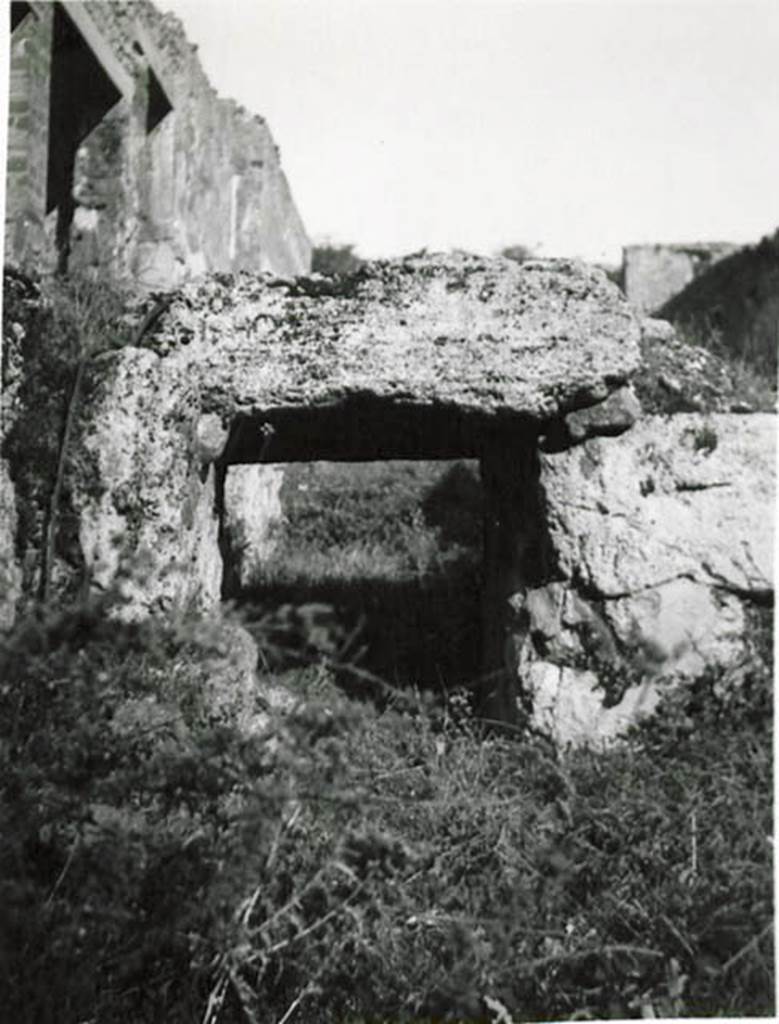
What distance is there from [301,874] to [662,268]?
11.5 m

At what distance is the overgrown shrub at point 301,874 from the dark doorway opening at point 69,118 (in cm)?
393

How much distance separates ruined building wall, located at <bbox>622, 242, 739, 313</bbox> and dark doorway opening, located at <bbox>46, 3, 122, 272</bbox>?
7564 mm

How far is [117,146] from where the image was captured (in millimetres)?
6871

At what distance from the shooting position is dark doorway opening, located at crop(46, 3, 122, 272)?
6305 mm

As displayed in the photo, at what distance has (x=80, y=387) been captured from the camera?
3559 millimetres

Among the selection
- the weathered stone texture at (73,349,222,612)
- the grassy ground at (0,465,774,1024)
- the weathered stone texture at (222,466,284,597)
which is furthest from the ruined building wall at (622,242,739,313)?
the grassy ground at (0,465,774,1024)

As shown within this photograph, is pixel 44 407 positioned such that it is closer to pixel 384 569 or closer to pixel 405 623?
pixel 405 623

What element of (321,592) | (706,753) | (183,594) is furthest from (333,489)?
(706,753)

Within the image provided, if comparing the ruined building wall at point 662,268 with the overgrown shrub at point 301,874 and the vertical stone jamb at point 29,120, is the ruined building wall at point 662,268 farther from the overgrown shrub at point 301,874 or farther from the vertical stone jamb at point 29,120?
the overgrown shrub at point 301,874

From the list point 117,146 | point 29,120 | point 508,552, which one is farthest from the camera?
point 117,146

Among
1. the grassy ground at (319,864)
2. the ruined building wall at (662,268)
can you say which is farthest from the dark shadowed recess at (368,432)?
the ruined building wall at (662,268)

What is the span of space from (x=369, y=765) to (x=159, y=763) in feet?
2.83

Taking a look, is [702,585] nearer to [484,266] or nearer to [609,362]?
[609,362]

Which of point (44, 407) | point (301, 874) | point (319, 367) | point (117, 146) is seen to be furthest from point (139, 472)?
point (117, 146)
